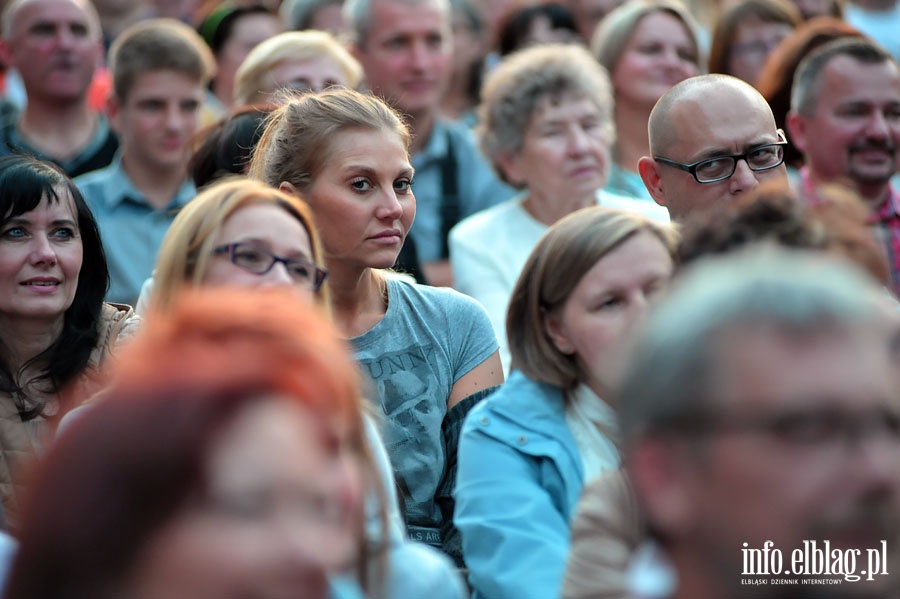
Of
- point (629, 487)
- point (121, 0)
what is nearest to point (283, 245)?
point (629, 487)

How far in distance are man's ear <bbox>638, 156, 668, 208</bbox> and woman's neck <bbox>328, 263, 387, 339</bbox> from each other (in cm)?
96

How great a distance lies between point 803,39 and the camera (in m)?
5.62

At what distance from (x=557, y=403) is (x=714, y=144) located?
1158 millimetres

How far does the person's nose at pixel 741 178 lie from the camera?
3.79 metres

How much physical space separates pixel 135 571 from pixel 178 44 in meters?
4.90

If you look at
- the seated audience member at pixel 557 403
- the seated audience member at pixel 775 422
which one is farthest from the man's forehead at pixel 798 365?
the seated audience member at pixel 557 403

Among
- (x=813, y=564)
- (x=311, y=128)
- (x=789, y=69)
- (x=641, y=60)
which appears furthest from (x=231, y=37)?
(x=813, y=564)

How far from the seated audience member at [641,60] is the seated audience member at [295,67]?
1.42 meters

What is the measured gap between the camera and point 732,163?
382 cm

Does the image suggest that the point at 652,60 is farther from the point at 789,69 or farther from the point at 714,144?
the point at 714,144

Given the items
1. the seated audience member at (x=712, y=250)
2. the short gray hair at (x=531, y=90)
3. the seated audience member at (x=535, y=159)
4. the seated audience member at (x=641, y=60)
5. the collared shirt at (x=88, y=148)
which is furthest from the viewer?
the collared shirt at (x=88, y=148)

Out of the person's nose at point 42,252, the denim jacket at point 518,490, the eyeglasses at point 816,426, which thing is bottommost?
the denim jacket at point 518,490

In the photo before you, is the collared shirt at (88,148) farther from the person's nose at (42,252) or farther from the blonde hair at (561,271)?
the blonde hair at (561,271)

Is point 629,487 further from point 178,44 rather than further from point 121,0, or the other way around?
point 121,0
